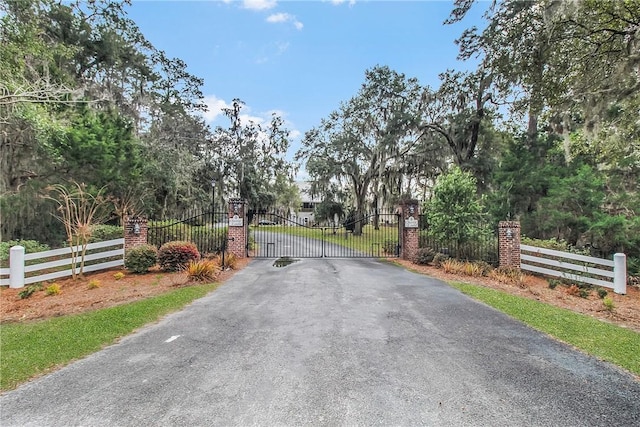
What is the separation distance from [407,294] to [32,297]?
8.22 metres

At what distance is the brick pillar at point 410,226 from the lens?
40.8 ft

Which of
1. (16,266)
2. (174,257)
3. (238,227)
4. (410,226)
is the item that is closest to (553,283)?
(410,226)

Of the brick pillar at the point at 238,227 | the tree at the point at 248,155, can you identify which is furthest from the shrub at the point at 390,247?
the tree at the point at 248,155

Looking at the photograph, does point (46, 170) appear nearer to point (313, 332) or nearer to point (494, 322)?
point (313, 332)

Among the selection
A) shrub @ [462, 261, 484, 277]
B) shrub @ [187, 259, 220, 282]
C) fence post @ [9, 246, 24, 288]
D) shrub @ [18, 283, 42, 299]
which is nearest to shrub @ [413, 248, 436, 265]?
shrub @ [462, 261, 484, 277]

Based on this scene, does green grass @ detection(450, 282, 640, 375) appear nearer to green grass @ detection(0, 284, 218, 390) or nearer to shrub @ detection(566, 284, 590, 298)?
shrub @ detection(566, 284, 590, 298)

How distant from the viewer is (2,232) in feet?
Result: 36.4

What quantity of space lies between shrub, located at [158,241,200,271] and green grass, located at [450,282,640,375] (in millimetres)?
7670

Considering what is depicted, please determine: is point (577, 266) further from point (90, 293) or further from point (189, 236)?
point (189, 236)

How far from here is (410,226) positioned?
41.0ft

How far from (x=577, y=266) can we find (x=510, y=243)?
5.73 feet

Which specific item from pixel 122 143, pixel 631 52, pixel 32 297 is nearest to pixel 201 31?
pixel 122 143

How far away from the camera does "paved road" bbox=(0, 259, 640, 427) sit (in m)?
2.73

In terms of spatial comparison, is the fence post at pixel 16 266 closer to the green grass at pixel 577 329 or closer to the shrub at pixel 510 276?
the green grass at pixel 577 329
